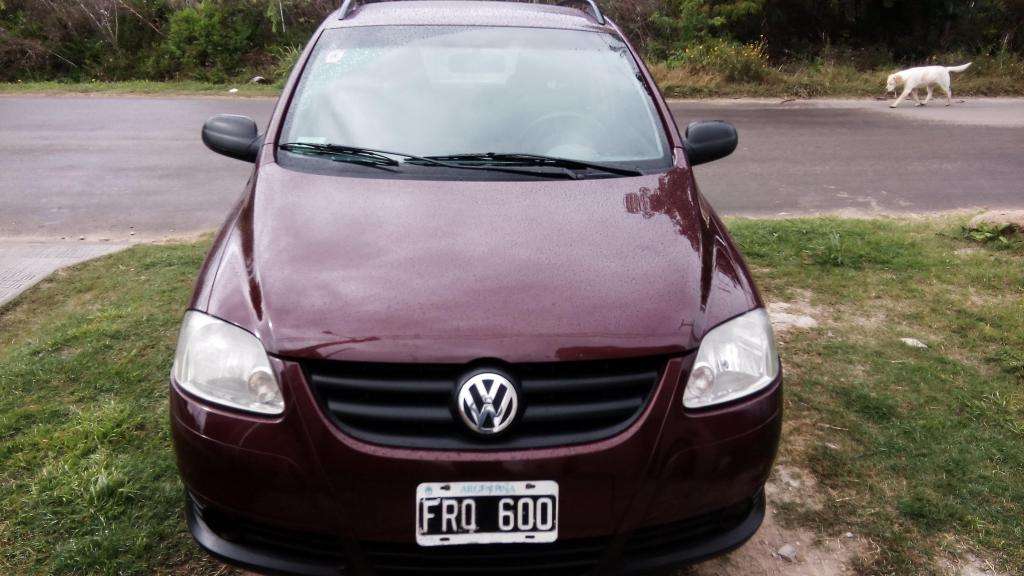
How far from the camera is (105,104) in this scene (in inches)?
507

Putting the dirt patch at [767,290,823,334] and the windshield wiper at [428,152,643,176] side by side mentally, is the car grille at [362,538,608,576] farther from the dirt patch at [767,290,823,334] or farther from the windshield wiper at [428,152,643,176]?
the dirt patch at [767,290,823,334]

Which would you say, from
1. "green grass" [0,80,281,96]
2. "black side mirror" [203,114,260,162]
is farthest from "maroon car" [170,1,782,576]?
"green grass" [0,80,281,96]

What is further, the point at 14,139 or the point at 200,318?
the point at 14,139

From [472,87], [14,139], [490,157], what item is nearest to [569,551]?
[490,157]

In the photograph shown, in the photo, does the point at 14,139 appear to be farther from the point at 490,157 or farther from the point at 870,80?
the point at 870,80

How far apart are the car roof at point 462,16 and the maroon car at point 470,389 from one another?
4.52ft

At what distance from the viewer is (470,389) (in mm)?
1864

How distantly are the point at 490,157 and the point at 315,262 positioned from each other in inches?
34.6

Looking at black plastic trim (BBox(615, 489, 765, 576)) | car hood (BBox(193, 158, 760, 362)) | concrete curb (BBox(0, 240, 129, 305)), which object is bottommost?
concrete curb (BBox(0, 240, 129, 305))

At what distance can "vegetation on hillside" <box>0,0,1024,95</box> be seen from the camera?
17438 millimetres

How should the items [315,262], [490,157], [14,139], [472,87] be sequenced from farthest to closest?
[14,139]
[472,87]
[490,157]
[315,262]

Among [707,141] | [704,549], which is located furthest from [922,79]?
[704,549]

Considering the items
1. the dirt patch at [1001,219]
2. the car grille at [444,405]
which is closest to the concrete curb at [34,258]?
the car grille at [444,405]

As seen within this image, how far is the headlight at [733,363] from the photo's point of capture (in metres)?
2.00
